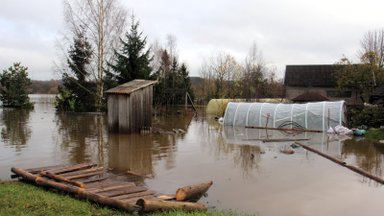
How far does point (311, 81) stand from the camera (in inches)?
1832

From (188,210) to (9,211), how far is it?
3016 millimetres

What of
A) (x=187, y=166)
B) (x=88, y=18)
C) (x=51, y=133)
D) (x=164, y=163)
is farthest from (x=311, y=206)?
(x=88, y=18)

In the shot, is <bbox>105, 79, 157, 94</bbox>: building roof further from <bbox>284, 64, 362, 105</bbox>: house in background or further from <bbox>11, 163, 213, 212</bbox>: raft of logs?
<bbox>284, 64, 362, 105</bbox>: house in background

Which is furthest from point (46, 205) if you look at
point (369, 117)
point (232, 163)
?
point (369, 117)

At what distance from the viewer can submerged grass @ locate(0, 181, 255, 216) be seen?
5973mm

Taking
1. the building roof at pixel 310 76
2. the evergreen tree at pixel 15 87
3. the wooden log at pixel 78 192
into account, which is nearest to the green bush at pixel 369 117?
the wooden log at pixel 78 192

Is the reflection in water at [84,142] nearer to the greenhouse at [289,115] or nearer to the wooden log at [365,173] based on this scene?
the wooden log at [365,173]

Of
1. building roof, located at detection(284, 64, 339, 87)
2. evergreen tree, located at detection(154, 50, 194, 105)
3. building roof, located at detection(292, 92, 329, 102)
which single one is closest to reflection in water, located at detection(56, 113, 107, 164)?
evergreen tree, located at detection(154, 50, 194, 105)

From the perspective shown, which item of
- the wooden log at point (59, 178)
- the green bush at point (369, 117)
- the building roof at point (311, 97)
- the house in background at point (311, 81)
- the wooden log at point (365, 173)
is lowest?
the wooden log at point (365, 173)

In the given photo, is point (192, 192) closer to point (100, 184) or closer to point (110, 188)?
point (110, 188)

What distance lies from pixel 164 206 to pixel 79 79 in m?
28.1

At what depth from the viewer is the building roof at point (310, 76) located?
149 feet

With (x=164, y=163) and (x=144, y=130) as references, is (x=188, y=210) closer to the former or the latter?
(x=164, y=163)

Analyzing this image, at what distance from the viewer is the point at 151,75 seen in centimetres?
2989
